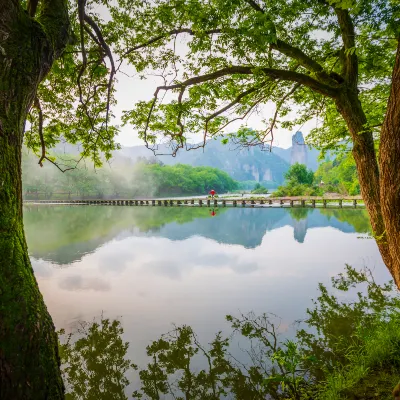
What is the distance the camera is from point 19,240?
→ 7.16ft

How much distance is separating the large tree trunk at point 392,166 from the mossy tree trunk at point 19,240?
115 inches

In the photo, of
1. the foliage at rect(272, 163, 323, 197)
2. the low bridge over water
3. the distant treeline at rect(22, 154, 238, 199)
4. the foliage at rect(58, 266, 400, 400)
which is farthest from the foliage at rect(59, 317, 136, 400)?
the distant treeline at rect(22, 154, 238, 199)

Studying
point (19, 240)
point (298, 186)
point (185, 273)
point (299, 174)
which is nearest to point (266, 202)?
point (298, 186)

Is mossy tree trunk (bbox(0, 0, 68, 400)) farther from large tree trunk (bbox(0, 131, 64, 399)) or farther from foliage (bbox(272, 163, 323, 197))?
foliage (bbox(272, 163, 323, 197))

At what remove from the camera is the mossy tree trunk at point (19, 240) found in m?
1.75

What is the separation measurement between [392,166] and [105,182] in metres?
75.6

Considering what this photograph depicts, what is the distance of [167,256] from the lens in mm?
13180

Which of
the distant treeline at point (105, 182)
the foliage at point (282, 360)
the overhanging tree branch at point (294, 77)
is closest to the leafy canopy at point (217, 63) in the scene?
the overhanging tree branch at point (294, 77)

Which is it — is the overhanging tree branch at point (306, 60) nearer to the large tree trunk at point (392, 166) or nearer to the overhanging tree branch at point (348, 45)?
the overhanging tree branch at point (348, 45)

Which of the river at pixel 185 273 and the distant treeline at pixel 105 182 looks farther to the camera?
the distant treeline at pixel 105 182

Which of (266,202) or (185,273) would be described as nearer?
(185,273)

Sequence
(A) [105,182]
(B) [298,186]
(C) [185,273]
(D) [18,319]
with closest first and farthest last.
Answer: (D) [18,319]
(C) [185,273]
(B) [298,186]
(A) [105,182]

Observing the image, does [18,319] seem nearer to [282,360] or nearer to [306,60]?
[282,360]

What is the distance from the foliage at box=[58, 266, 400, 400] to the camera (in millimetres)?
3633
